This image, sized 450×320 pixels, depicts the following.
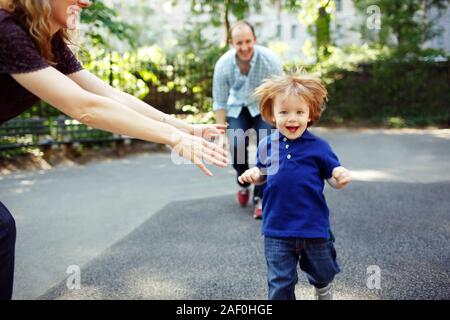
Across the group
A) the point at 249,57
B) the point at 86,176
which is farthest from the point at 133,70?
the point at 249,57

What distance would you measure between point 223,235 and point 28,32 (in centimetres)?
283

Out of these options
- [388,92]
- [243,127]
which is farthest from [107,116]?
[388,92]

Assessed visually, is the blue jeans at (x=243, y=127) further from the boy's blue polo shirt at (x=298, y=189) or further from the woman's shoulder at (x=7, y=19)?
the woman's shoulder at (x=7, y=19)

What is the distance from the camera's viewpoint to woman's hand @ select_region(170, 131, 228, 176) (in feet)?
6.15

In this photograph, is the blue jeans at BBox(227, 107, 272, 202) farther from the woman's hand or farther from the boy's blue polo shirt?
the woman's hand

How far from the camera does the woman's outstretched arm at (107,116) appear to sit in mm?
1892

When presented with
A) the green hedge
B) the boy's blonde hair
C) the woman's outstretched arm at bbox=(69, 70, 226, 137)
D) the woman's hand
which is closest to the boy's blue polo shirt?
the boy's blonde hair

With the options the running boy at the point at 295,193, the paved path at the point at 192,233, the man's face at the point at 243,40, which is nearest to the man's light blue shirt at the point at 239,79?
the man's face at the point at 243,40

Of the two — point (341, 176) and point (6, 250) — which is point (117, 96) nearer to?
point (6, 250)

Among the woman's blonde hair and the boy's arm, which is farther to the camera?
the boy's arm

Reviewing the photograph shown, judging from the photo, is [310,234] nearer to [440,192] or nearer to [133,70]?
[440,192]

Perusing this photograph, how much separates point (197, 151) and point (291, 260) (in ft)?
3.04

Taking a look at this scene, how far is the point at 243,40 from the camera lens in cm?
479

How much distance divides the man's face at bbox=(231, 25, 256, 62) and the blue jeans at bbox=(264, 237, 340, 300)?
2775mm
